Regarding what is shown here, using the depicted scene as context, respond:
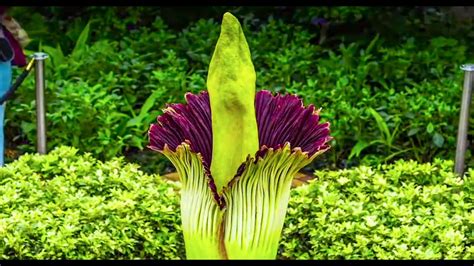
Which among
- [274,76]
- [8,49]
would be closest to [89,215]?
[8,49]

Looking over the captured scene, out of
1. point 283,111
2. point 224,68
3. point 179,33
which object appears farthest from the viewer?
point 179,33

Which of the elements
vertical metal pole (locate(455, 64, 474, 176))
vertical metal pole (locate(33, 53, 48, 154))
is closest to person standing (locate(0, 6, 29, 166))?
vertical metal pole (locate(33, 53, 48, 154))

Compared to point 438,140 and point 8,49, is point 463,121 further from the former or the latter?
point 8,49

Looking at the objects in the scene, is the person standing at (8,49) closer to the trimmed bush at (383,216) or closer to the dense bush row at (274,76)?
the dense bush row at (274,76)

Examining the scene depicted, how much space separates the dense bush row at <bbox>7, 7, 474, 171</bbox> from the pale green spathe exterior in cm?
254

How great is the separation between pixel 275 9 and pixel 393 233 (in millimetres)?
4853

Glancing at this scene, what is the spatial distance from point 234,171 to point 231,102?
252mm

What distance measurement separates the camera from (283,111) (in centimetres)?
391

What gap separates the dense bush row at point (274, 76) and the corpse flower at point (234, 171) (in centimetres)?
250

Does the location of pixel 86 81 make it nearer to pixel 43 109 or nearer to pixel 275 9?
pixel 43 109

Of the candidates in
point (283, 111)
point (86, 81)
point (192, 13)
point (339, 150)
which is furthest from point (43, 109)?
point (192, 13)

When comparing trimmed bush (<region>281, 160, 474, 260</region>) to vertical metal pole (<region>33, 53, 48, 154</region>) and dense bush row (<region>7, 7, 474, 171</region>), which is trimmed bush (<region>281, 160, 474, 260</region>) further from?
vertical metal pole (<region>33, 53, 48, 154</region>)

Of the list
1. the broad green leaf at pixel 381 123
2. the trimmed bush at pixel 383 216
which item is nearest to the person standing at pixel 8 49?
the trimmed bush at pixel 383 216

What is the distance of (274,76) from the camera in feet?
23.2
